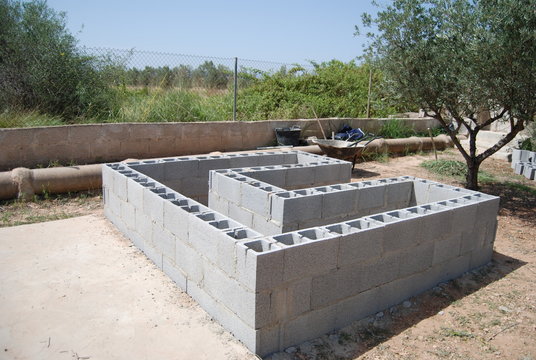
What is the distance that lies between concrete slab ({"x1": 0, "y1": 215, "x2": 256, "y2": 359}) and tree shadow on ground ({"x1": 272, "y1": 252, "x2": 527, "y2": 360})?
68 cm

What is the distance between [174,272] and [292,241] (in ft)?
4.70

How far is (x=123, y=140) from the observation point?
363 inches

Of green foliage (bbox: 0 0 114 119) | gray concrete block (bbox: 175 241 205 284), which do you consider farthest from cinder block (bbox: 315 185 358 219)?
green foliage (bbox: 0 0 114 119)

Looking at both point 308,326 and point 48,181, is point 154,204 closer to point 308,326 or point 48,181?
point 308,326

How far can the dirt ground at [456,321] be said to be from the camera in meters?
3.95

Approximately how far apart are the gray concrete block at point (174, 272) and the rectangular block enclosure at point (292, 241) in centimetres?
1

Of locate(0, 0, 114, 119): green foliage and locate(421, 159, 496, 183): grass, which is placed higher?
locate(0, 0, 114, 119): green foliage

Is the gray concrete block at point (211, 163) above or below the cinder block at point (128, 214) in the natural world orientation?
above

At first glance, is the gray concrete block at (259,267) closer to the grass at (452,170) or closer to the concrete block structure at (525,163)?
the grass at (452,170)

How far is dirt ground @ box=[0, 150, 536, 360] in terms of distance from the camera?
3.95 m

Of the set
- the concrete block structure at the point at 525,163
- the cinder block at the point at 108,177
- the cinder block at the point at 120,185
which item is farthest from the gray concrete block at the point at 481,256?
the concrete block structure at the point at 525,163

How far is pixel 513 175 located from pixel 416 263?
859 cm

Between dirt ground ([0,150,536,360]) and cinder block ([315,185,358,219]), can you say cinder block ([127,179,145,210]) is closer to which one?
dirt ground ([0,150,536,360])

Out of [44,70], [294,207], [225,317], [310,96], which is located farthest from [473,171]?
[44,70]
